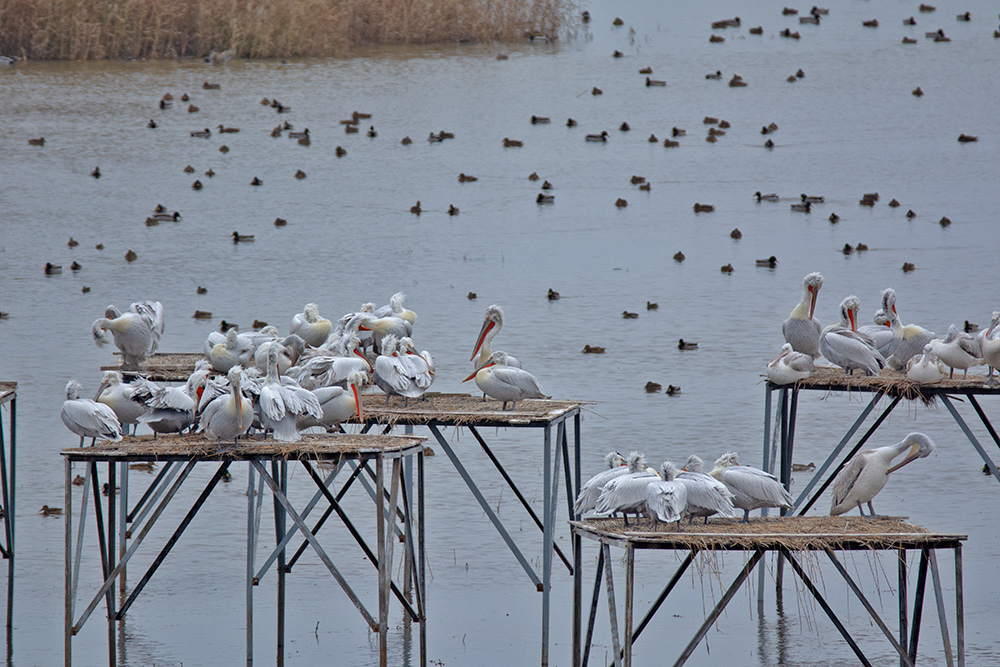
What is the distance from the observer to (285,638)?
14773 mm

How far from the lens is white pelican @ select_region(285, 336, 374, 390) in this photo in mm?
13508

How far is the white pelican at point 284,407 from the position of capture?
38.0 feet

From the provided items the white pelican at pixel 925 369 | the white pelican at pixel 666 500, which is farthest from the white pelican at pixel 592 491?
the white pelican at pixel 925 369

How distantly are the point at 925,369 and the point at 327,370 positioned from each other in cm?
531

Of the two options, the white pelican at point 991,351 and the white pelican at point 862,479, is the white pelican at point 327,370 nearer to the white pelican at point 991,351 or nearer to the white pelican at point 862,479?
the white pelican at point 862,479

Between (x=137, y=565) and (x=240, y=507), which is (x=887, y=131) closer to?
(x=240, y=507)

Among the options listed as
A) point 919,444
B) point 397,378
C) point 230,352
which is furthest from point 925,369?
point 230,352

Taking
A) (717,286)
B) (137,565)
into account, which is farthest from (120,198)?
(137,565)

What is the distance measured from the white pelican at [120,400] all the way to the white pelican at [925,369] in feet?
22.2

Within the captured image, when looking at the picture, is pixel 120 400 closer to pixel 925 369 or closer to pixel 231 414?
pixel 231 414

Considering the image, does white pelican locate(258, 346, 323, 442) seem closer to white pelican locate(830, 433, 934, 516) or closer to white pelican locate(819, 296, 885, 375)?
white pelican locate(830, 433, 934, 516)

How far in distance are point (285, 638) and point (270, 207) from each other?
924 inches

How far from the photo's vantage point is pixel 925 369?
45.4 ft

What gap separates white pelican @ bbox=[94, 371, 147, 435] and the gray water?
2.25 metres
